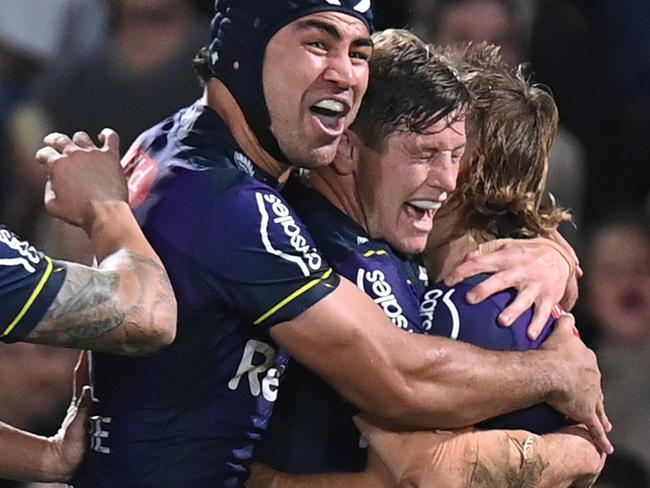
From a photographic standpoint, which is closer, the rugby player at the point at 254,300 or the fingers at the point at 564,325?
the rugby player at the point at 254,300

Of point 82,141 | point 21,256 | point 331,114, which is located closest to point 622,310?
point 331,114

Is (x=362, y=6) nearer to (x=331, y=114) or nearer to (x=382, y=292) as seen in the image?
(x=331, y=114)

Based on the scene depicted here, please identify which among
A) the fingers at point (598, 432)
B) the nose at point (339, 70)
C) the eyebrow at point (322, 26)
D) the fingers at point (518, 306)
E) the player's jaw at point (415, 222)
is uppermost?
the eyebrow at point (322, 26)

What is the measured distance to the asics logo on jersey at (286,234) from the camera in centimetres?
301

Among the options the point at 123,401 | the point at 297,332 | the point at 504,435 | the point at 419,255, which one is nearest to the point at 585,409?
the point at 504,435

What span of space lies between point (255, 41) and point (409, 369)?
2.38 feet

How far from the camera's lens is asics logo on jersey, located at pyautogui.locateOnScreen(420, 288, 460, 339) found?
324 centimetres

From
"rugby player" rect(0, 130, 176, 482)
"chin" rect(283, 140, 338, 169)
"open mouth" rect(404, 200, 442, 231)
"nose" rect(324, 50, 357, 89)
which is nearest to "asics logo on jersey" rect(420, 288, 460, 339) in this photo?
"open mouth" rect(404, 200, 442, 231)

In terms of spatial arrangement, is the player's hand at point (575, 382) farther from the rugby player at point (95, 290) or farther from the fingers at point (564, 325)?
the rugby player at point (95, 290)

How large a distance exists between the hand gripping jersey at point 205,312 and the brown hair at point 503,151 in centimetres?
50

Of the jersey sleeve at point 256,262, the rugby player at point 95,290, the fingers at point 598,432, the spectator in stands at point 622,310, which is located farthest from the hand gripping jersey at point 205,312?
the spectator in stands at point 622,310

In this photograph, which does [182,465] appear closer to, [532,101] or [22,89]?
[532,101]

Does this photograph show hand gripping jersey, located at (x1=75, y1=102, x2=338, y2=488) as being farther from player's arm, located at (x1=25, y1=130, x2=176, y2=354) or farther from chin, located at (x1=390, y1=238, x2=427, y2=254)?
chin, located at (x1=390, y1=238, x2=427, y2=254)

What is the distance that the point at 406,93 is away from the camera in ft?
10.7
